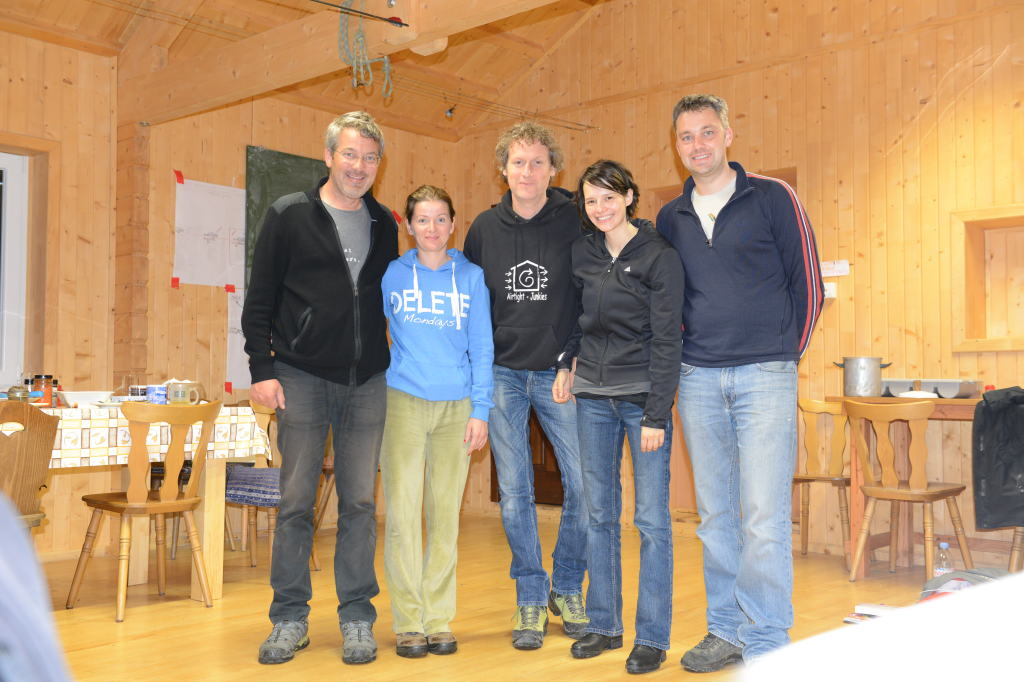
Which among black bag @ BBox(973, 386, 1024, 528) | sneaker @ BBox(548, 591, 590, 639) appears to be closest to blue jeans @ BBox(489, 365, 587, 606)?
sneaker @ BBox(548, 591, 590, 639)

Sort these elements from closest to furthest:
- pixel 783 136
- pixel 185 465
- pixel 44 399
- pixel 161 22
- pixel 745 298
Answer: pixel 745 298 < pixel 44 399 < pixel 185 465 < pixel 161 22 < pixel 783 136

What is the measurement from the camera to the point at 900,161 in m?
5.26

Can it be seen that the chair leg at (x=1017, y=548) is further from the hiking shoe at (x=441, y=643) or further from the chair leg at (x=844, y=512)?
the hiking shoe at (x=441, y=643)

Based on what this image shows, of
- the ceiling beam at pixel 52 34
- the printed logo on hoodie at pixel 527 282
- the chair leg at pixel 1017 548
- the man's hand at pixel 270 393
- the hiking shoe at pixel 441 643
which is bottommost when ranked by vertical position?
the hiking shoe at pixel 441 643

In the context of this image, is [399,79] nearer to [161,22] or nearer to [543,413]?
[161,22]

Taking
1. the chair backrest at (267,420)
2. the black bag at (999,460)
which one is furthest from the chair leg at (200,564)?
the black bag at (999,460)

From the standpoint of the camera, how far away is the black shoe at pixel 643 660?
2.68m

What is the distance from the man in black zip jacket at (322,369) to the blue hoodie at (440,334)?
0.08 meters

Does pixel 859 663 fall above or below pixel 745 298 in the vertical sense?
below

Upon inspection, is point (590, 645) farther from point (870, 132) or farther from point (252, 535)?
point (870, 132)

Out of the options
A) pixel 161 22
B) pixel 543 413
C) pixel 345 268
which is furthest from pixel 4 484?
pixel 161 22

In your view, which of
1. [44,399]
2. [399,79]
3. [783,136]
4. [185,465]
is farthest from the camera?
[399,79]

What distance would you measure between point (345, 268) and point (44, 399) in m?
1.76

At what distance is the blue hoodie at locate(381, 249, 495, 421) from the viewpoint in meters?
2.86
